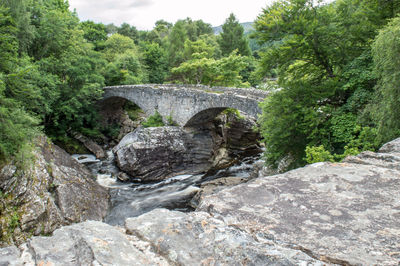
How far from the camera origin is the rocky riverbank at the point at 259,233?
65.4 inches

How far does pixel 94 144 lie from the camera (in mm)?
19953

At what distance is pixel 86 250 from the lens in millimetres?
1814

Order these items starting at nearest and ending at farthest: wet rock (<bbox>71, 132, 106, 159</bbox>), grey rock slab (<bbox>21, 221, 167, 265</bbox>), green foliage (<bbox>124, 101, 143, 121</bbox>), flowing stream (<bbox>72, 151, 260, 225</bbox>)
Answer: grey rock slab (<bbox>21, 221, 167, 265</bbox>) → flowing stream (<bbox>72, 151, 260, 225</bbox>) → wet rock (<bbox>71, 132, 106, 159</bbox>) → green foliage (<bbox>124, 101, 143, 121</bbox>)

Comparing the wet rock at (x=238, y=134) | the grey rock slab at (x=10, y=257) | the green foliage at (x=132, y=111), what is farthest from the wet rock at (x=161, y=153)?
the grey rock slab at (x=10, y=257)

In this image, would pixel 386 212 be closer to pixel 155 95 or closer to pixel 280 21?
pixel 280 21

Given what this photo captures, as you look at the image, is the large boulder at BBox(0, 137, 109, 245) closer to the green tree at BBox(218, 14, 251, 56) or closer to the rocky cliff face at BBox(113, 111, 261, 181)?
the rocky cliff face at BBox(113, 111, 261, 181)

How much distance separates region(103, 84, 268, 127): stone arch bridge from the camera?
14268 millimetres

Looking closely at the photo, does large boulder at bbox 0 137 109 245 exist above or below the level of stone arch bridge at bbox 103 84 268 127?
below

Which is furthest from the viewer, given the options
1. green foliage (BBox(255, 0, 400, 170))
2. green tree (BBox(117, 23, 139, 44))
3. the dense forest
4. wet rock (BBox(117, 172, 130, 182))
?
green tree (BBox(117, 23, 139, 44))

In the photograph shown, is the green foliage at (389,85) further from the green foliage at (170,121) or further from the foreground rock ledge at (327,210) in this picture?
the green foliage at (170,121)

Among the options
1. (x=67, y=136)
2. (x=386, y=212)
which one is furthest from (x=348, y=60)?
(x=67, y=136)

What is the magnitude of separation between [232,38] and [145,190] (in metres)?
39.4

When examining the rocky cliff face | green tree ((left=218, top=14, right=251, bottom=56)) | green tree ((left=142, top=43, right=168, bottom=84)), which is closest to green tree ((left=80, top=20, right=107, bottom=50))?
green tree ((left=142, top=43, right=168, bottom=84))

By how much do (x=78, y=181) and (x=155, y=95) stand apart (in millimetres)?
10517
